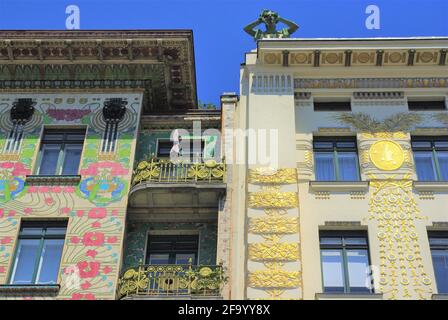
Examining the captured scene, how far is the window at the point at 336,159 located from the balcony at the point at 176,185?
8.77 ft

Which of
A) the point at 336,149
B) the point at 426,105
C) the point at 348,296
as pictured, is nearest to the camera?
the point at 348,296

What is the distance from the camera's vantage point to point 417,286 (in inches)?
653

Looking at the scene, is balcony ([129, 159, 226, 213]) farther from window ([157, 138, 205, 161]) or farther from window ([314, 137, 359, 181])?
window ([314, 137, 359, 181])

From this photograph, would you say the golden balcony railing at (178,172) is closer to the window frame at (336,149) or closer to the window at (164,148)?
the window at (164,148)

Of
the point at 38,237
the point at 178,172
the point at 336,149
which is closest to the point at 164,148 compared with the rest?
the point at 178,172

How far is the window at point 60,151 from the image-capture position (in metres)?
19.9

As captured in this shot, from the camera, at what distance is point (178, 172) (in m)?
19.4

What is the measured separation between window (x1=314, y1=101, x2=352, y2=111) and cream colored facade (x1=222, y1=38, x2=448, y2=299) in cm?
16

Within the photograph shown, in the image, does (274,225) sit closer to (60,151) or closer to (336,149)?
(336,149)

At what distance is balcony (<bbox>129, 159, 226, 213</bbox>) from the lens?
18.8 meters

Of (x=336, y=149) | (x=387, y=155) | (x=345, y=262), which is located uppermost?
(x=336, y=149)

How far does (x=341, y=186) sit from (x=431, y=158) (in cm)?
288

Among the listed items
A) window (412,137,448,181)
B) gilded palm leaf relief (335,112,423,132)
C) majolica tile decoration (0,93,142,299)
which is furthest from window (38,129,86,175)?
window (412,137,448,181)

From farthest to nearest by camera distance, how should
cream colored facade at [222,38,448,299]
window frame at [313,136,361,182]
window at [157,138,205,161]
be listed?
window at [157,138,205,161] < window frame at [313,136,361,182] < cream colored facade at [222,38,448,299]
